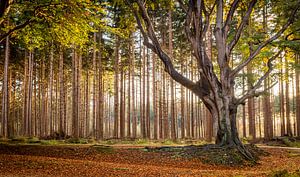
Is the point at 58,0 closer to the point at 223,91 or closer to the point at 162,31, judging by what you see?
the point at 223,91

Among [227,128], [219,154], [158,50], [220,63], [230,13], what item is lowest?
[219,154]

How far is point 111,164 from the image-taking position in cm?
943

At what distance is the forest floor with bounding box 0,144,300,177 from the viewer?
7.77 metres

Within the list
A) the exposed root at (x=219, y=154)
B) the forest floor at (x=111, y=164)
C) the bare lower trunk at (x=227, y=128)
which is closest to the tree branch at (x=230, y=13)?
the bare lower trunk at (x=227, y=128)

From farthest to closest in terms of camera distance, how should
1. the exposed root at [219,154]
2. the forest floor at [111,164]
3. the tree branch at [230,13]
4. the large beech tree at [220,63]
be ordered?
the tree branch at [230,13], the large beech tree at [220,63], the exposed root at [219,154], the forest floor at [111,164]

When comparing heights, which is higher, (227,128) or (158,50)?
(158,50)

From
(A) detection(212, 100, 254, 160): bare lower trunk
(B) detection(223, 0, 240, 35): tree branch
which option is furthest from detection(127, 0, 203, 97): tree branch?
(B) detection(223, 0, 240, 35): tree branch

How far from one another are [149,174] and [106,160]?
341cm

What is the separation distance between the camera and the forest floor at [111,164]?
777cm

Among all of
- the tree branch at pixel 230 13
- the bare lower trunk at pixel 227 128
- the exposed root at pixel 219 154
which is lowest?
the exposed root at pixel 219 154

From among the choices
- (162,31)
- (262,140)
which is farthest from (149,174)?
(162,31)

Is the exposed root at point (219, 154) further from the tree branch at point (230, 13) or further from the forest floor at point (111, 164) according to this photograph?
the tree branch at point (230, 13)

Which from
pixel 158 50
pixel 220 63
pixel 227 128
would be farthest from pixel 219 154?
pixel 158 50

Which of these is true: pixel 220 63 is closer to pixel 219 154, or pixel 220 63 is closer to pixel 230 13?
pixel 230 13
